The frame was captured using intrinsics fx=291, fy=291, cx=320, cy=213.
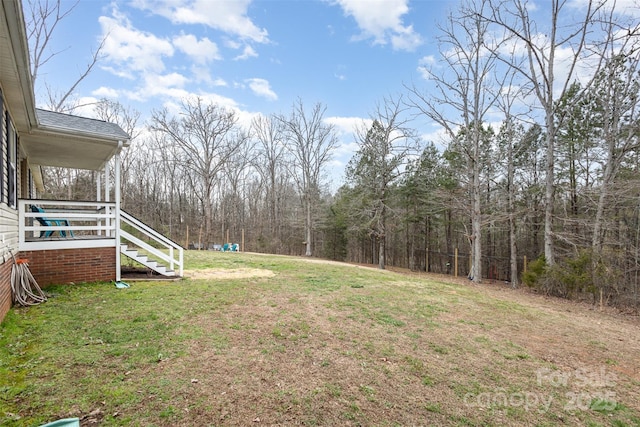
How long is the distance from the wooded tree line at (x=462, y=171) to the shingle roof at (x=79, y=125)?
11.9 meters

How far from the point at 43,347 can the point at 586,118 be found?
19.2 m

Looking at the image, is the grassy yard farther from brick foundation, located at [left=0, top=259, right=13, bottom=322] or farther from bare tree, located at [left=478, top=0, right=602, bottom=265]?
bare tree, located at [left=478, top=0, right=602, bottom=265]

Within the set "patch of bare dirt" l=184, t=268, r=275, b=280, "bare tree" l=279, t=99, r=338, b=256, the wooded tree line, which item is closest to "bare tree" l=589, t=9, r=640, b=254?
the wooded tree line

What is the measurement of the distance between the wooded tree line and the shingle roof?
469 inches

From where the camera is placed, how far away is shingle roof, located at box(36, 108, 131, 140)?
5668mm

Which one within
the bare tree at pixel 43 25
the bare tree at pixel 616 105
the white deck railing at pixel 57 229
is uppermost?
the bare tree at pixel 43 25

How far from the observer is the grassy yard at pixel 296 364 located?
7.74 ft

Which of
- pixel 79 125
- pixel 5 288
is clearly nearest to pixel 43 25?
pixel 79 125

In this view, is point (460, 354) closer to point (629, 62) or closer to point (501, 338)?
point (501, 338)

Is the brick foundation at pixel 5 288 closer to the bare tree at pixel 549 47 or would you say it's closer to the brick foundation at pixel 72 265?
the brick foundation at pixel 72 265

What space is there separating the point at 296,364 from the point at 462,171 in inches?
560

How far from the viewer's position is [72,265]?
5.80 m

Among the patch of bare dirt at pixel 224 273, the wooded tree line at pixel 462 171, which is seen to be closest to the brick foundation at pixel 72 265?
the patch of bare dirt at pixel 224 273

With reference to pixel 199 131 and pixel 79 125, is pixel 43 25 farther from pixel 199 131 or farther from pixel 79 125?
pixel 79 125
